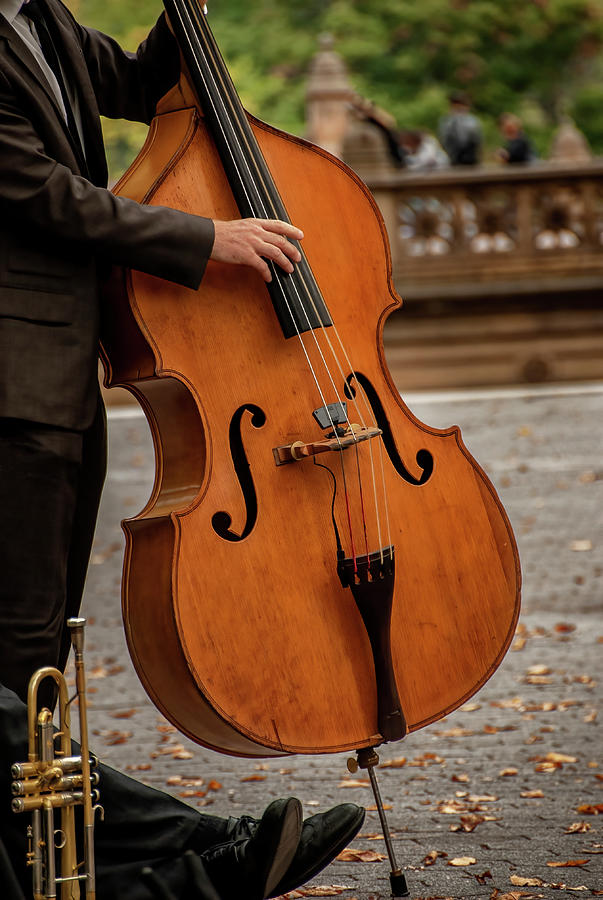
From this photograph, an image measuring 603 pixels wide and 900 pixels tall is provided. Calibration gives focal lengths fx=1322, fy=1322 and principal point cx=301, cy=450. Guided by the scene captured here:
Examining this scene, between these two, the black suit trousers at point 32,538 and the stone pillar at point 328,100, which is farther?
the stone pillar at point 328,100

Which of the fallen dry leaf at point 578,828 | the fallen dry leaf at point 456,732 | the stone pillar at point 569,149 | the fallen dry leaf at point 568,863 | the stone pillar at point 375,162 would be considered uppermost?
the stone pillar at point 569,149

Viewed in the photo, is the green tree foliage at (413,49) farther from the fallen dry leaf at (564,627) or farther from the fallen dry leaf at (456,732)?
the fallen dry leaf at (456,732)

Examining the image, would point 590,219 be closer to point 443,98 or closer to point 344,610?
point 344,610

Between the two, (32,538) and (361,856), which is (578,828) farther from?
(32,538)

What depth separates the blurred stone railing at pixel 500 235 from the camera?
564 inches

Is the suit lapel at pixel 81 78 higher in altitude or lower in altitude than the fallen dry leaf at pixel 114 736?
higher

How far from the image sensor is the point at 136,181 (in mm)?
3018

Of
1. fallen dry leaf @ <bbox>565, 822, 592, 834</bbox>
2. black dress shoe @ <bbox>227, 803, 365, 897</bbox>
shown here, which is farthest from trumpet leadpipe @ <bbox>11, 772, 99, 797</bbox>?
fallen dry leaf @ <bbox>565, 822, 592, 834</bbox>

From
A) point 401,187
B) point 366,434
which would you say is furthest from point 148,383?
point 401,187

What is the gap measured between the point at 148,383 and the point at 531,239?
12.4 metres

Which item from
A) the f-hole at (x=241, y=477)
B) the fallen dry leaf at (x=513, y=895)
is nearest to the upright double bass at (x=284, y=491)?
the f-hole at (x=241, y=477)

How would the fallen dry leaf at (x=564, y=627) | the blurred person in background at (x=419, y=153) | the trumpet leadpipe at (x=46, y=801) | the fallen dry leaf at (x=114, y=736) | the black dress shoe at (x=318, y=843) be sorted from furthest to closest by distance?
the blurred person in background at (x=419, y=153)
the fallen dry leaf at (x=564, y=627)
the fallen dry leaf at (x=114, y=736)
the black dress shoe at (x=318, y=843)
the trumpet leadpipe at (x=46, y=801)

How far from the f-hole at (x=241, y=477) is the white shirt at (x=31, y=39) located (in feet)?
2.52

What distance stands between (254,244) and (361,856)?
5.70 feet
